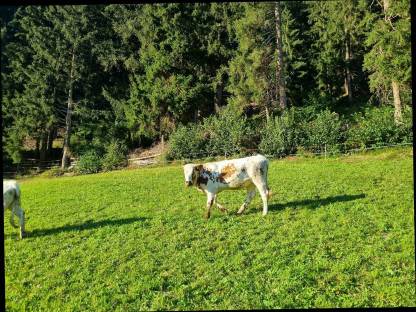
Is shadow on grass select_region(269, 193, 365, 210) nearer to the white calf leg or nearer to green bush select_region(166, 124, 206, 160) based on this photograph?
the white calf leg

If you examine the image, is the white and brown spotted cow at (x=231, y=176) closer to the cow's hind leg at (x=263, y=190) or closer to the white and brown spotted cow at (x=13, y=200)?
the cow's hind leg at (x=263, y=190)

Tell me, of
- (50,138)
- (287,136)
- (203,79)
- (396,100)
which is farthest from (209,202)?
(203,79)

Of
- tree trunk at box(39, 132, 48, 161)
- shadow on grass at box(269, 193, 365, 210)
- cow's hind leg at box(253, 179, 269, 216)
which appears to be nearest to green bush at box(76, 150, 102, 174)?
tree trunk at box(39, 132, 48, 161)

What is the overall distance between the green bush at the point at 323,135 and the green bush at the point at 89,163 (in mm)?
7750

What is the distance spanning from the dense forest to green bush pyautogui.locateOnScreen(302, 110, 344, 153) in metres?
0.06

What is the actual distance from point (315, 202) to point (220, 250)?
10.6ft

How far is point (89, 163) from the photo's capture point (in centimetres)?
1322

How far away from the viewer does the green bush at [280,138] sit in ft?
45.7

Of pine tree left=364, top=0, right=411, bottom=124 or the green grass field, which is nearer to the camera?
the green grass field

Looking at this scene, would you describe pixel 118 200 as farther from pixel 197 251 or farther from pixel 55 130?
pixel 55 130

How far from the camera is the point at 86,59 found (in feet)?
67.9

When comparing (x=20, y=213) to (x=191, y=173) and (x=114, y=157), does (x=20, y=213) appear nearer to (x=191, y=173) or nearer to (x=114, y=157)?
(x=191, y=173)

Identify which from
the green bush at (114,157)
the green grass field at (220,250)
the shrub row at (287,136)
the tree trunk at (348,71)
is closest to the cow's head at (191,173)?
the green grass field at (220,250)

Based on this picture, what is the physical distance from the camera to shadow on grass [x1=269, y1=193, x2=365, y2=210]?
8.20 meters
